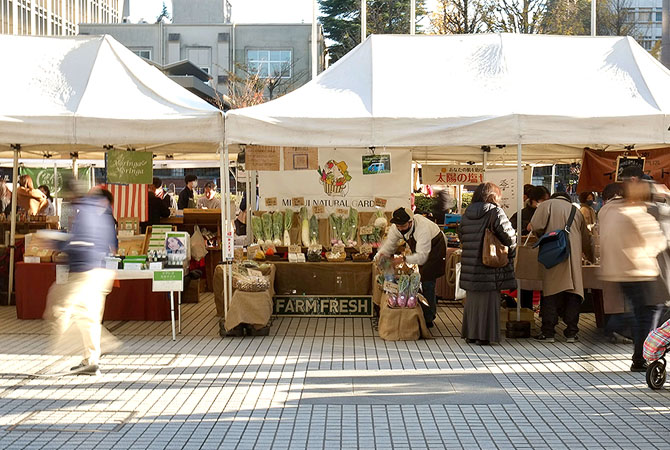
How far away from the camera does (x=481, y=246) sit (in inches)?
355

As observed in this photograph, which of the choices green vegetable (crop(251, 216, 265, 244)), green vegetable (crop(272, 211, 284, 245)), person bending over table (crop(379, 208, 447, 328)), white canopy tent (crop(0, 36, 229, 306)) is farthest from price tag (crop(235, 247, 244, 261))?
person bending over table (crop(379, 208, 447, 328))

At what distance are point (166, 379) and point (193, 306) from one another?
16.7 ft

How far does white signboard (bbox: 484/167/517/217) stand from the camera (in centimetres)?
1458

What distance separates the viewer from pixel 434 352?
8969 mm

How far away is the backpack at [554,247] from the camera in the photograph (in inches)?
366

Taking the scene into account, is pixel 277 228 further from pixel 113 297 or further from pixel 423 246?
pixel 423 246

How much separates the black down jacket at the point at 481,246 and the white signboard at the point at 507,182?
5524 mm

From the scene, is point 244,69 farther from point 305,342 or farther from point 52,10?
point 305,342

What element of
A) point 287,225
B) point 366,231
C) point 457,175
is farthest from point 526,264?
point 457,175

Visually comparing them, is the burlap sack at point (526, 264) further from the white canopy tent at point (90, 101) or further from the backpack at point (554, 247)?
the white canopy tent at point (90, 101)

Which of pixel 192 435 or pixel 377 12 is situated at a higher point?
pixel 377 12

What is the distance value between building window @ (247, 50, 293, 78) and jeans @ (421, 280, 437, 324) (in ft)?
125

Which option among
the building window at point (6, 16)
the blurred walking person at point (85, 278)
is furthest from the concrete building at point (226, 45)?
the blurred walking person at point (85, 278)

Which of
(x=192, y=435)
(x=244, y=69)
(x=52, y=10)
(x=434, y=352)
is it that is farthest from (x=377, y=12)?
(x=192, y=435)
